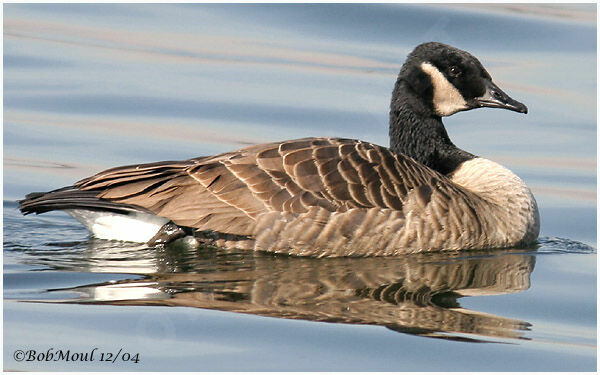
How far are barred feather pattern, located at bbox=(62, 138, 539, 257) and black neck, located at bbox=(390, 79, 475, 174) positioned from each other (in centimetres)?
115

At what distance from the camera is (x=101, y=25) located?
1775 centimetres

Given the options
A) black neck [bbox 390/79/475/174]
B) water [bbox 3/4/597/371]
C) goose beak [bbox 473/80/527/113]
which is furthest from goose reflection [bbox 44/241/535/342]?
goose beak [bbox 473/80/527/113]

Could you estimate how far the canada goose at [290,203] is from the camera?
352 inches

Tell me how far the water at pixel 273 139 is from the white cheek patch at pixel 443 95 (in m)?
1.60

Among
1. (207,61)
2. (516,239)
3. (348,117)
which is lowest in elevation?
(516,239)

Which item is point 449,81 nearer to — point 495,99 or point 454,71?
point 454,71

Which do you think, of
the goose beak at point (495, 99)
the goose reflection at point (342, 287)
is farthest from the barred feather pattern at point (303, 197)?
the goose beak at point (495, 99)

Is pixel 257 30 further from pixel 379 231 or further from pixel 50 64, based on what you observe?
pixel 379 231

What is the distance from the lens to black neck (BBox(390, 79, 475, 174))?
1052cm

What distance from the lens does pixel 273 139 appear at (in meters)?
13.5

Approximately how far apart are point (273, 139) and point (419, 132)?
133 inches

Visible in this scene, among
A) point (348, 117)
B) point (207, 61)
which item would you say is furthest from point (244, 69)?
point (348, 117)

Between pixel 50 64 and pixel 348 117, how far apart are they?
4.86m

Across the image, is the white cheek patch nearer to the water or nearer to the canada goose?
→ the canada goose
